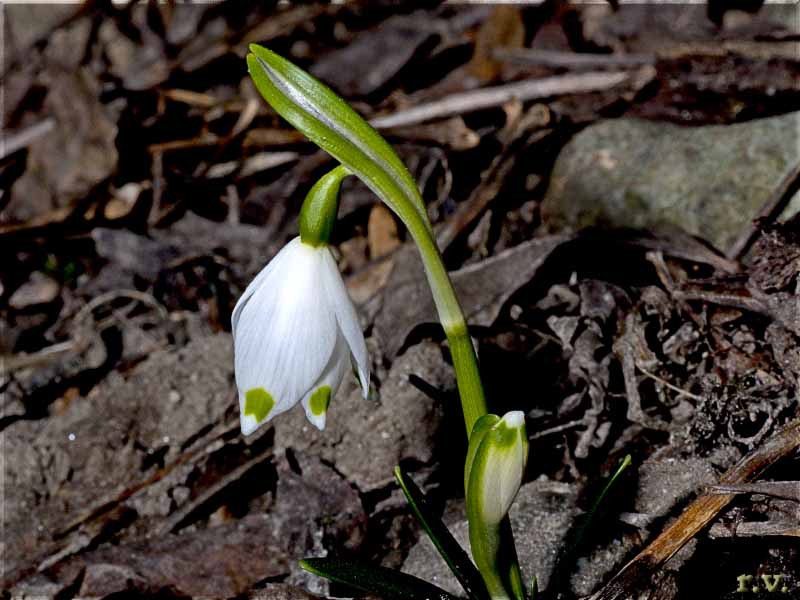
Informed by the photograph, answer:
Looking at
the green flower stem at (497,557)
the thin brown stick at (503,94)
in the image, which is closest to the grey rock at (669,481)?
the green flower stem at (497,557)

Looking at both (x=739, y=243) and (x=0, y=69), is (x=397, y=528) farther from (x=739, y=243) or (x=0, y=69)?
(x=0, y=69)

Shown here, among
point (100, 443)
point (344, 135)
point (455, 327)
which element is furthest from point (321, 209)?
point (100, 443)

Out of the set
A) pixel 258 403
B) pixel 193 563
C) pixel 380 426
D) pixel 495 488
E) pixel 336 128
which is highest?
pixel 336 128

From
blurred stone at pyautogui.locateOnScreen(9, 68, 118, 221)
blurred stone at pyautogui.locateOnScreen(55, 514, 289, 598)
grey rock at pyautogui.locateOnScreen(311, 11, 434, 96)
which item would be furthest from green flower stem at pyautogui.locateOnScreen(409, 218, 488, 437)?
blurred stone at pyautogui.locateOnScreen(9, 68, 118, 221)

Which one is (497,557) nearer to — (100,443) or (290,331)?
(290,331)

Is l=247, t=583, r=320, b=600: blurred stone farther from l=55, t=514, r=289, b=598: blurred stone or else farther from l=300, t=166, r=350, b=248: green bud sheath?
l=300, t=166, r=350, b=248: green bud sheath

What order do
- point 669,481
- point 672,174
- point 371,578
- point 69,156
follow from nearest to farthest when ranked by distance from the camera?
point 371,578 → point 669,481 → point 672,174 → point 69,156

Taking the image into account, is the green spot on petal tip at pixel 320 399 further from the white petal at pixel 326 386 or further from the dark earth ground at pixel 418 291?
the dark earth ground at pixel 418 291

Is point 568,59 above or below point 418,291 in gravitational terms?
above
